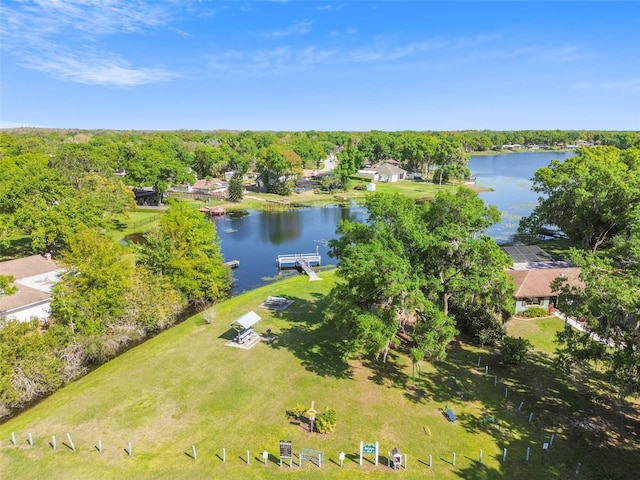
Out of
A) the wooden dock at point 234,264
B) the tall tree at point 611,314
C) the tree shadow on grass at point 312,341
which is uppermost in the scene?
the tall tree at point 611,314

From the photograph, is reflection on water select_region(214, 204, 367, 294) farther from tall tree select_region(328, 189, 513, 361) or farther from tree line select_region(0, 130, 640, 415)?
tall tree select_region(328, 189, 513, 361)

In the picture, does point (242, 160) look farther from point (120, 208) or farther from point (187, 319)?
point (187, 319)

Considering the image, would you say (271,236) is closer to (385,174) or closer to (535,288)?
(535,288)

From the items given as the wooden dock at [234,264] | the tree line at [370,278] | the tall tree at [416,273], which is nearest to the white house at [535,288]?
the tree line at [370,278]

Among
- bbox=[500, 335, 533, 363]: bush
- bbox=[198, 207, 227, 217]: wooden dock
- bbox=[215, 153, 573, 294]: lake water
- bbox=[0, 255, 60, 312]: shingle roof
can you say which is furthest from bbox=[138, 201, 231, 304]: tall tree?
bbox=[198, 207, 227, 217]: wooden dock

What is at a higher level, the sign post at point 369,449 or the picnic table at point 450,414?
the sign post at point 369,449

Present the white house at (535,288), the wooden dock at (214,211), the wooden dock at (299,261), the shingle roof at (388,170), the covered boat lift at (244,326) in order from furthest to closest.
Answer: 1. the shingle roof at (388,170)
2. the wooden dock at (214,211)
3. the wooden dock at (299,261)
4. the white house at (535,288)
5. the covered boat lift at (244,326)

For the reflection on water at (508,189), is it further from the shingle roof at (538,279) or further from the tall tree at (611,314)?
the tall tree at (611,314)

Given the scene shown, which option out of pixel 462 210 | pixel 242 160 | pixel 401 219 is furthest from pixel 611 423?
pixel 242 160
